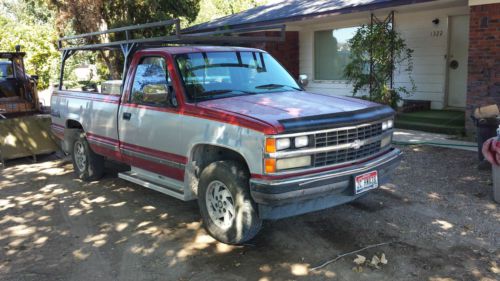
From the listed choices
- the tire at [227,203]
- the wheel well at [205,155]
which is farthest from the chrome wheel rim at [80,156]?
the tire at [227,203]

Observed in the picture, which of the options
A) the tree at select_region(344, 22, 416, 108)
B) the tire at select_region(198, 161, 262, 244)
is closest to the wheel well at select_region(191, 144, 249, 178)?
the tire at select_region(198, 161, 262, 244)

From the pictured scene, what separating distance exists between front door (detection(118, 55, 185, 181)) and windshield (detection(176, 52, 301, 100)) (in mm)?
268

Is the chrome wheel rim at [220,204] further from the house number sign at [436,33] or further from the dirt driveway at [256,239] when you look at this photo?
the house number sign at [436,33]

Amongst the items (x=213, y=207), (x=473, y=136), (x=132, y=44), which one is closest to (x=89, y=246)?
(x=213, y=207)

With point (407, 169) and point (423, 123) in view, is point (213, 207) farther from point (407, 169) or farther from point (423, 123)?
point (423, 123)

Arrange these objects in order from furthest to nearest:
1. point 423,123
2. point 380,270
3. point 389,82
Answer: point 389,82, point 423,123, point 380,270

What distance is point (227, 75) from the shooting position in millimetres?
5410

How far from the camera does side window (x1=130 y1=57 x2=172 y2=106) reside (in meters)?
5.23

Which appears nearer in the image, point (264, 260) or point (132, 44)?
point (264, 260)

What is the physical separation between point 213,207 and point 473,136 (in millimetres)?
6389

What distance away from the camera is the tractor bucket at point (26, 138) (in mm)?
8617

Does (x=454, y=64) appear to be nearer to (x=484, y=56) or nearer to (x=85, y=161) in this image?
(x=484, y=56)

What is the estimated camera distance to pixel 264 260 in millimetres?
4367

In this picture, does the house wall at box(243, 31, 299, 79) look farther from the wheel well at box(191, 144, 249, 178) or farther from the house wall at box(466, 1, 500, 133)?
the wheel well at box(191, 144, 249, 178)
